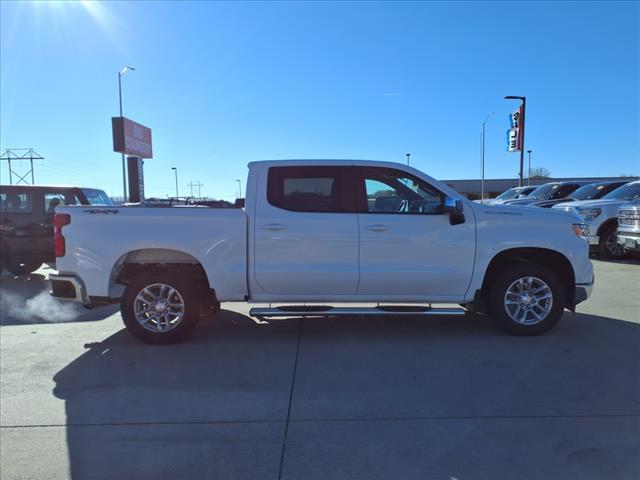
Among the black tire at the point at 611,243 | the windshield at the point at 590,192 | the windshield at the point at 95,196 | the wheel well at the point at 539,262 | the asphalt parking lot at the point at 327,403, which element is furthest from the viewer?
the windshield at the point at 590,192

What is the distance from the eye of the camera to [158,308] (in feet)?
17.4

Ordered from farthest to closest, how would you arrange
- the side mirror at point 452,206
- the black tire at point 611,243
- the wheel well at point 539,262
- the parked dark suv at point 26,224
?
the black tire at point 611,243 < the parked dark suv at point 26,224 < the wheel well at point 539,262 < the side mirror at point 452,206

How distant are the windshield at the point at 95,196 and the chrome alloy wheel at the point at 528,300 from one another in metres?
8.26

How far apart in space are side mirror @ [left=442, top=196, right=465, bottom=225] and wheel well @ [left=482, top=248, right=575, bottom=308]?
2.17ft

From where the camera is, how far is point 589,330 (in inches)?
225

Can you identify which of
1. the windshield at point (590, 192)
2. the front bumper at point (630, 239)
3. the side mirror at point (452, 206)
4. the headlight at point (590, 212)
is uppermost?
the windshield at point (590, 192)

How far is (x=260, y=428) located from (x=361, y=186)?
291 centimetres

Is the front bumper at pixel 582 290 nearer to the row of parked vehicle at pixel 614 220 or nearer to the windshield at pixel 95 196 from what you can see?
the row of parked vehicle at pixel 614 220

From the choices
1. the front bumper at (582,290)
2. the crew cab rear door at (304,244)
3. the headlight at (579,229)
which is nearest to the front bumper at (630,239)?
the headlight at (579,229)

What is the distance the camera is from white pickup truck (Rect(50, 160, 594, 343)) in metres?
5.21

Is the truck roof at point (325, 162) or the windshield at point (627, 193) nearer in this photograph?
the truck roof at point (325, 162)

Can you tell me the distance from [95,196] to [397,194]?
304 inches

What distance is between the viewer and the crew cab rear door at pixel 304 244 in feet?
17.2

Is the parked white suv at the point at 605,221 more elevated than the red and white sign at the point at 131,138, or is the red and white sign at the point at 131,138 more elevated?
the red and white sign at the point at 131,138
